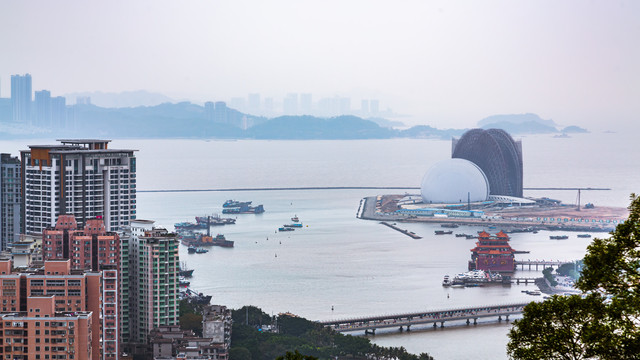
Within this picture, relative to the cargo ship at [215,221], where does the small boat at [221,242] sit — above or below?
below

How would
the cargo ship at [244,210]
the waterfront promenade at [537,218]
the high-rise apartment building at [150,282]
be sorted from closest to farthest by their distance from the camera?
the high-rise apartment building at [150,282], the waterfront promenade at [537,218], the cargo ship at [244,210]

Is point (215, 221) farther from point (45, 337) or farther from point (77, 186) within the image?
point (45, 337)

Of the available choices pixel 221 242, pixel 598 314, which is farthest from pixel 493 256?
pixel 598 314

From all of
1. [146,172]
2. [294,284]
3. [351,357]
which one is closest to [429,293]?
[294,284]

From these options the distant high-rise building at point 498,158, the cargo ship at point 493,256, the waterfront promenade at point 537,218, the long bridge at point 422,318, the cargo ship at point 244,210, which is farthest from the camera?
the distant high-rise building at point 498,158

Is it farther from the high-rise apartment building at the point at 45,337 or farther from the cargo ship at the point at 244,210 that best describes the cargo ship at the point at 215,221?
the high-rise apartment building at the point at 45,337

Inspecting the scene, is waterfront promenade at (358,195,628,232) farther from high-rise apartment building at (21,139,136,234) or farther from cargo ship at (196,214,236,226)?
high-rise apartment building at (21,139,136,234)

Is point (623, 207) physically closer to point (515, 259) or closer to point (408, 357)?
point (515, 259)

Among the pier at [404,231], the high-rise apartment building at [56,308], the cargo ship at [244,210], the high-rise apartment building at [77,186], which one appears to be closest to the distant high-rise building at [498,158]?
the pier at [404,231]

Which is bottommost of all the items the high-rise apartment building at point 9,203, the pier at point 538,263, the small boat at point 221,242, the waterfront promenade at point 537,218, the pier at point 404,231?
the pier at point 538,263
